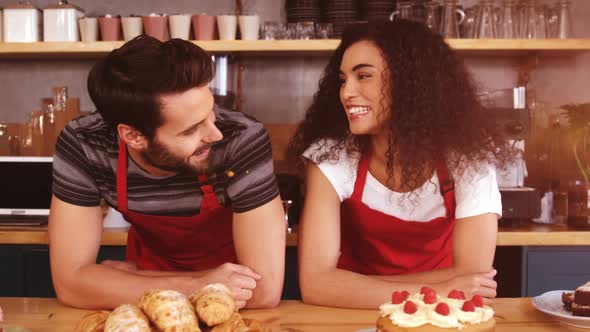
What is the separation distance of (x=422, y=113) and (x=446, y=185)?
0.19 m

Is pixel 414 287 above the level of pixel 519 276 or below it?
above

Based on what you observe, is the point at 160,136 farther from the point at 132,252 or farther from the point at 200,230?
the point at 132,252

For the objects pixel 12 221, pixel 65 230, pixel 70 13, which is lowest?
pixel 12 221

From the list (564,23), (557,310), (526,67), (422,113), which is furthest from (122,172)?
(526,67)

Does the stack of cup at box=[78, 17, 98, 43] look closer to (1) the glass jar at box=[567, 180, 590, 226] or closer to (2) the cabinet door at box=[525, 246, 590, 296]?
(2) the cabinet door at box=[525, 246, 590, 296]

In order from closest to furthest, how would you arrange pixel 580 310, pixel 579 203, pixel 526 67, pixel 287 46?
pixel 580 310, pixel 579 203, pixel 287 46, pixel 526 67

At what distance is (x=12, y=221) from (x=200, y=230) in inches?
54.4

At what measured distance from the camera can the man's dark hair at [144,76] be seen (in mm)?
1379

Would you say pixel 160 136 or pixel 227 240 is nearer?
pixel 160 136

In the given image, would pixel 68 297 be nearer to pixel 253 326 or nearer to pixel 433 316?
pixel 253 326

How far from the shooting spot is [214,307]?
1.00 meters

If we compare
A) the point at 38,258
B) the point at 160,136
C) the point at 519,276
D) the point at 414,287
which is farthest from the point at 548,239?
the point at 38,258

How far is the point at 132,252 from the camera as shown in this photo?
1916 mm

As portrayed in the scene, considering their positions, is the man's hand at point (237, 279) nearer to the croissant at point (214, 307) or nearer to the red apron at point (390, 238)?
the croissant at point (214, 307)
